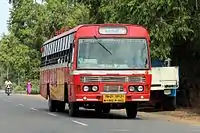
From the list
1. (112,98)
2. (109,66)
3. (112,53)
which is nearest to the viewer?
(112,98)

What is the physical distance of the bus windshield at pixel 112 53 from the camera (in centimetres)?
2109

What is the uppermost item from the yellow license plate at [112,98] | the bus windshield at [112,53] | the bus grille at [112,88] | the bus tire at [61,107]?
the bus windshield at [112,53]

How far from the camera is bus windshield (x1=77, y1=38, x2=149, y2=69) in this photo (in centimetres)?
2109

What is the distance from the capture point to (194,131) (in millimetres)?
17266

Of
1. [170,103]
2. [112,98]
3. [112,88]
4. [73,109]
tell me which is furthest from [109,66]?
[170,103]

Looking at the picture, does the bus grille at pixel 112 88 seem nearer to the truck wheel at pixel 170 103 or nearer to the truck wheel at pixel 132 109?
the truck wheel at pixel 132 109

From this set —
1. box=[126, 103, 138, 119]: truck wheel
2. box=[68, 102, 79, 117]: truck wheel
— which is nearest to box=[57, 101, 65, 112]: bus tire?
box=[68, 102, 79, 117]: truck wheel

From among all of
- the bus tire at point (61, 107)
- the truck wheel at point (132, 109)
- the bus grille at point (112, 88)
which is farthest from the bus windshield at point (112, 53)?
the bus tire at point (61, 107)

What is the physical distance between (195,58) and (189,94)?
83.4 inches

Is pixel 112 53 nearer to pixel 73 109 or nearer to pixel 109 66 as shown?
pixel 109 66

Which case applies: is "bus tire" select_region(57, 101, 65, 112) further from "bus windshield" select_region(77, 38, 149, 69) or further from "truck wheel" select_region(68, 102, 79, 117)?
"bus windshield" select_region(77, 38, 149, 69)

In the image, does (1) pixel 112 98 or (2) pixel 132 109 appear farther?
(2) pixel 132 109

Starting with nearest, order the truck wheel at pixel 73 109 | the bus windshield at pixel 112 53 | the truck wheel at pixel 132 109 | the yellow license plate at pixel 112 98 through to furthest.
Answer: the yellow license plate at pixel 112 98 → the bus windshield at pixel 112 53 → the truck wheel at pixel 73 109 → the truck wheel at pixel 132 109

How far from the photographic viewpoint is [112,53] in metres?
21.3
